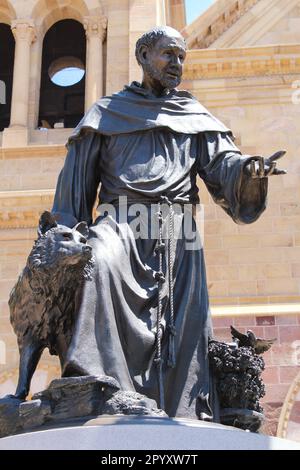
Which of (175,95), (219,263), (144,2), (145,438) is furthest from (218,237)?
(145,438)

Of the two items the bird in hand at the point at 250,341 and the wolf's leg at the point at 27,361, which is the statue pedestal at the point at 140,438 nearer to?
the wolf's leg at the point at 27,361

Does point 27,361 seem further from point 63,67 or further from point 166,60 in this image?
point 63,67

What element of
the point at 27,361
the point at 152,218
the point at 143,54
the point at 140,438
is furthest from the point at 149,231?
the point at 140,438

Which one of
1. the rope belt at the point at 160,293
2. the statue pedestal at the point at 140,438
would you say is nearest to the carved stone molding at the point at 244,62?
the rope belt at the point at 160,293

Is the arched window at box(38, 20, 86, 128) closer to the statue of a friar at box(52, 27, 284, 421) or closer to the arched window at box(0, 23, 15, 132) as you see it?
the arched window at box(0, 23, 15, 132)

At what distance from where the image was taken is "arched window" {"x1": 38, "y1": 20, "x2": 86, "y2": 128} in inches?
898

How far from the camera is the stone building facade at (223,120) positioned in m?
14.6

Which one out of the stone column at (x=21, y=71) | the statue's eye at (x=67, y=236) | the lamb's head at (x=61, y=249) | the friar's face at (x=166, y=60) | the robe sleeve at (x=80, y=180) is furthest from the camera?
the stone column at (x=21, y=71)

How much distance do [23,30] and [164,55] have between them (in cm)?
1602

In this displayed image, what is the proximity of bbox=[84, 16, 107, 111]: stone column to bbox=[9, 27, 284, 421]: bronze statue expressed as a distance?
1435 cm

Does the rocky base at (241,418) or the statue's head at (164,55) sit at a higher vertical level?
the statue's head at (164,55)

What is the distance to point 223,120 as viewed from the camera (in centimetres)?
1644

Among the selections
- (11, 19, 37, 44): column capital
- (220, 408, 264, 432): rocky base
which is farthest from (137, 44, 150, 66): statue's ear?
(11, 19, 37, 44): column capital

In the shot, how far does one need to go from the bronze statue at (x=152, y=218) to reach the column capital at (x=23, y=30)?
51.8 feet
